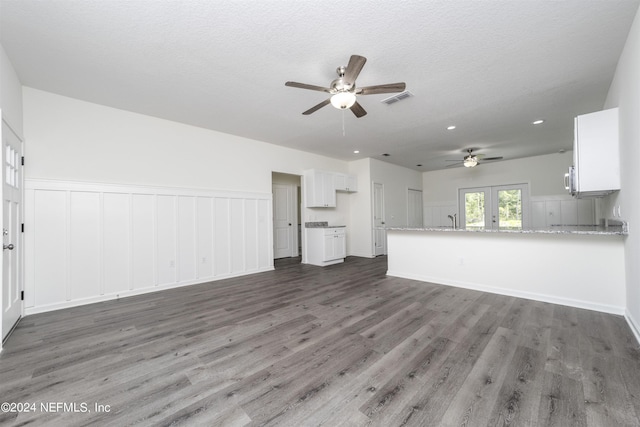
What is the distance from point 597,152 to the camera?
9.61 ft

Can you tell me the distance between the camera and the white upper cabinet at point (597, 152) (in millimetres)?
2846

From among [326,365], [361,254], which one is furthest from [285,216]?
[326,365]

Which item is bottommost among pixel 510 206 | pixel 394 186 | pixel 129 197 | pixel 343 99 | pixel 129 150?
pixel 510 206

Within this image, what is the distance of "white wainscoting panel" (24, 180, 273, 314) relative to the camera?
3271 mm

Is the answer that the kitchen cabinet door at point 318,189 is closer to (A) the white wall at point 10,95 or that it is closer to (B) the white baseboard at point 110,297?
(B) the white baseboard at point 110,297

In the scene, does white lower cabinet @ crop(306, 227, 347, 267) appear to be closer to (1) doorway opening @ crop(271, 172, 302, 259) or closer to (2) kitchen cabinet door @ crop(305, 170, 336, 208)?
(2) kitchen cabinet door @ crop(305, 170, 336, 208)

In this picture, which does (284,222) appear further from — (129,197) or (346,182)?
(129,197)

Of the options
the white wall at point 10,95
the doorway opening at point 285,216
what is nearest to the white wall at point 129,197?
the white wall at point 10,95

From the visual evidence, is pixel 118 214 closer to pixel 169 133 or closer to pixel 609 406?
pixel 169 133

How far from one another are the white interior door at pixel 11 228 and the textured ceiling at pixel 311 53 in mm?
917

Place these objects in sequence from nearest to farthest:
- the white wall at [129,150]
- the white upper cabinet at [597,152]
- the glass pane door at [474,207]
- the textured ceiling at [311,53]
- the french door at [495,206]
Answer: the textured ceiling at [311,53] → the white upper cabinet at [597,152] → the white wall at [129,150] → the french door at [495,206] → the glass pane door at [474,207]

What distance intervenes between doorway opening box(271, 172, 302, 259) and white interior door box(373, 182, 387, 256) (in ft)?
7.37

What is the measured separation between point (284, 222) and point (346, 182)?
2076 millimetres

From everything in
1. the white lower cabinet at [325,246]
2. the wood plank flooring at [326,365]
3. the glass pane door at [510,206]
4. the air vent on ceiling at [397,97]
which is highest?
the air vent on ceiling at [397,97]
